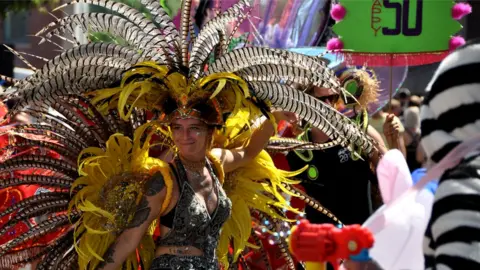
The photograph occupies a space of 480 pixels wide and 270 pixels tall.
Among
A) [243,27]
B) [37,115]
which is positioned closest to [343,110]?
[243,27]

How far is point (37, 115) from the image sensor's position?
4.78 m

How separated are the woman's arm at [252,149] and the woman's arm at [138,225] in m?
0.63

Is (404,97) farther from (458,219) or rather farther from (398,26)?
(458,219)

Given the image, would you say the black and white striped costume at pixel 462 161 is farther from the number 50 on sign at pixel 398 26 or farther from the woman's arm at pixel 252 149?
the number 50 on sign at pixel 398 26

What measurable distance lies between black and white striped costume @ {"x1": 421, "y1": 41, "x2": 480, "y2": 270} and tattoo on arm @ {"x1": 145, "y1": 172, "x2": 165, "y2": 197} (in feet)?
6.69

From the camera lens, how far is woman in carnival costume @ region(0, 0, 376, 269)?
14.1ft

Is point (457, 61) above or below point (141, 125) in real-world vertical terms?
above

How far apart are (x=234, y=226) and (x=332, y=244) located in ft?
→ 8.65

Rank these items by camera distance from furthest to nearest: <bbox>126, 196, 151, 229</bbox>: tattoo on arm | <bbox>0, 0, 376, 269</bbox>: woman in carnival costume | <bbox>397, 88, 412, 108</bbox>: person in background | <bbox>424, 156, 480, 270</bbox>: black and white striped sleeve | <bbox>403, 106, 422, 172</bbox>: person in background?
<bbox>397, 88, 412, 108</bbox>: person in background
<bbox>403, 106, 422, 172</bbox>: person in background
<bbox>0, 0, 376, 269</bbox>: woman in carnival costume
<bbox>126, 196, 151, 229</bbox>: tattoo on arm
<bbox>424, 156, 480, 270</bbox>: black and white striped sleeve

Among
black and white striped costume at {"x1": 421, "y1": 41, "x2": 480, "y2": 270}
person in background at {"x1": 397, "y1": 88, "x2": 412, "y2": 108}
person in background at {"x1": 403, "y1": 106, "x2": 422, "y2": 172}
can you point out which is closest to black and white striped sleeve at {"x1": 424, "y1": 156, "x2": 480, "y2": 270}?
black and white striped costume at {"x1": 421, "y1": 41, "x2": 480, "y2": 270}

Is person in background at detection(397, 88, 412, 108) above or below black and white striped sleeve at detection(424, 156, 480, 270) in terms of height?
below

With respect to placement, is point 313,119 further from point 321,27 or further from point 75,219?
point 321,27

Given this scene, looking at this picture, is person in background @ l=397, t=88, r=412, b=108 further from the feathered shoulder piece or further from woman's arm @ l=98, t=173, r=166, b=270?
woman's arm @ l=98, t=173, r=166, b=270

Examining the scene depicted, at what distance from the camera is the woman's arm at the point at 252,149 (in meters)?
4.82
